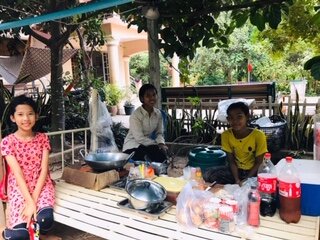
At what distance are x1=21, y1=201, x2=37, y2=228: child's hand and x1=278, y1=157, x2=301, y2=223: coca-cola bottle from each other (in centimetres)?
165

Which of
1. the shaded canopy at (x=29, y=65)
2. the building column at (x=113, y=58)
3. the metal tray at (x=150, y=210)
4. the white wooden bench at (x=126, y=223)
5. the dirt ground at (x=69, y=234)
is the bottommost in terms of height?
the dirt ground at (x=69, y=234)

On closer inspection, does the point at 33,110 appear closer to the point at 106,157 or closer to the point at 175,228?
the point at 106,157

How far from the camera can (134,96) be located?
499 inches

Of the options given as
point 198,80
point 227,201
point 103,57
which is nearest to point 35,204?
point 227,201

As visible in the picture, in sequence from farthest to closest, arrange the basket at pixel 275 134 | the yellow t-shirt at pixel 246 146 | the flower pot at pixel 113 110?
the flower pot at pixel 113 110 < the basket at pixel 275 134 < the yellow t-shirt at pixel 246 146

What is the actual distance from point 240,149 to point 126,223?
1.26 meters

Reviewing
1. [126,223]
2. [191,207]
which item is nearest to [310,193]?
[191,207]

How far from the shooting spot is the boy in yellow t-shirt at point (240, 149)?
2580mm

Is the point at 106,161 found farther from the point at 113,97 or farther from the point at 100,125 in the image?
the point at 113,97

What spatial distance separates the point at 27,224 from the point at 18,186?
0.31 meters

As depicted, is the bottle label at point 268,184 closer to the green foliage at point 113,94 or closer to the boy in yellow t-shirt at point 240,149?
the boy in yellow t-shirt at point 240,149

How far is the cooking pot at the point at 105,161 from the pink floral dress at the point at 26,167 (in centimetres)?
37

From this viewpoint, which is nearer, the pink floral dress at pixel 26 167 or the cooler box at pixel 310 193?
the cooler box at pixel 310 193

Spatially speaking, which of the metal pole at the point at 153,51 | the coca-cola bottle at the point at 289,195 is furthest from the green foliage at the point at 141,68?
the coca-cola bottle at the point at 289,195
